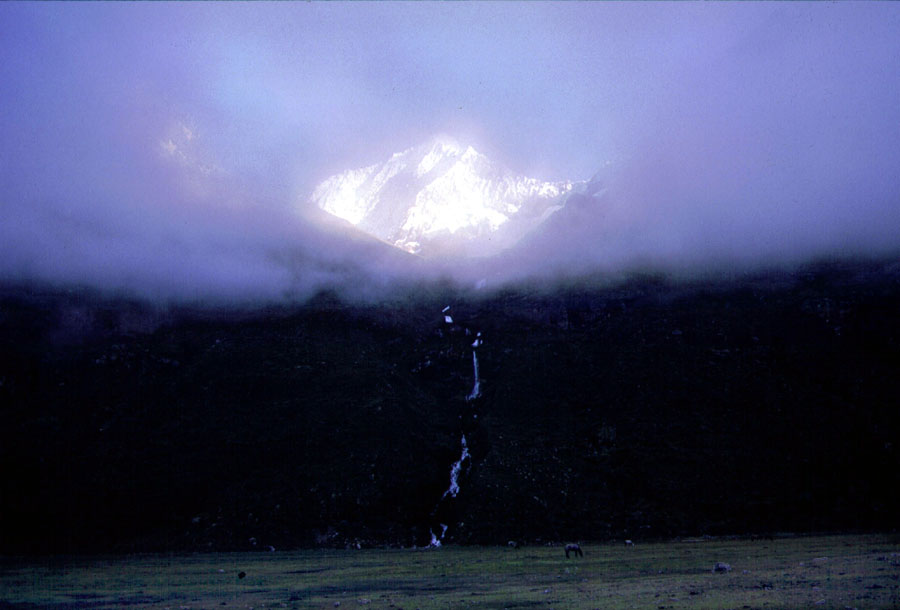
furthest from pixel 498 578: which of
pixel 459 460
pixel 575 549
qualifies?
pixel 459 460

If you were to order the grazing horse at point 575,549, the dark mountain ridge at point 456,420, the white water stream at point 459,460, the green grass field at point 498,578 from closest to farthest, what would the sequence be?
1. the green grass field at point 498,578
2. the grazing horse at point 575,549
3. the white water stream at point 459,460
4. the dark mountain ridge at point 456,420

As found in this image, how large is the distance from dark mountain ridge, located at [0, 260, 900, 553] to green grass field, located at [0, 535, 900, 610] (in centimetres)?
1429

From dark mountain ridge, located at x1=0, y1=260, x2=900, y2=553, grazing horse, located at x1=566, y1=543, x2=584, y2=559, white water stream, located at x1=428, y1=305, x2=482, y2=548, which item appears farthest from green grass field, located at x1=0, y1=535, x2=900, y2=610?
dark mountain ridge, located at x1=0, y1=260, x2=900, y2=553

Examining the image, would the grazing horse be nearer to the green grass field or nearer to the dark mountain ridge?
the green grass field

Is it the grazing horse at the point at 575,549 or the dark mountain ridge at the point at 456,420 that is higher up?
the dark mountain ridge at the point at 456,420

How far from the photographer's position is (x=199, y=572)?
6059 cm

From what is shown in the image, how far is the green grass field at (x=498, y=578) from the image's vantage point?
105ft

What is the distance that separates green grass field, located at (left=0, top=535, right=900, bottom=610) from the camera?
3197cm

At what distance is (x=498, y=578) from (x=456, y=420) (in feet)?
257

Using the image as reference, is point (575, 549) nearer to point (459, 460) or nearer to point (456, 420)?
point (459, 460)

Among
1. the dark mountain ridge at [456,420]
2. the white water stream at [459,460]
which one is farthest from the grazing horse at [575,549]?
the white water stream at [459,460]

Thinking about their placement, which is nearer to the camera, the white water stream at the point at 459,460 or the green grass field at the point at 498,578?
the green grass field at the point at 498,578

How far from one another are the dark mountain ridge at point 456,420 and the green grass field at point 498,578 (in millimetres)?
14293

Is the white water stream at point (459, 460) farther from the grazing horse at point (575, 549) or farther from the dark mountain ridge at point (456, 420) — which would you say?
the grazing horse at point (575, 549)
